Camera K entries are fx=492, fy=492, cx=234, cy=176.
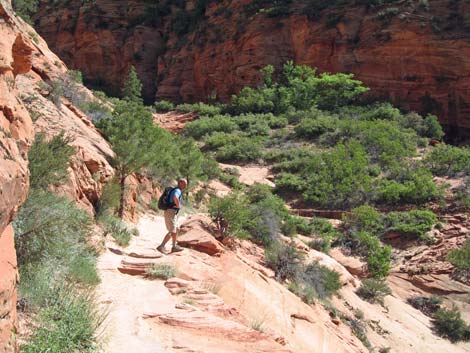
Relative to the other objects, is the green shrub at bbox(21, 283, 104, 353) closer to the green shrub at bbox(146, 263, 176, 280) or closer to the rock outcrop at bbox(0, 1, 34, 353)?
the rock outcrop at bbox(0, 1, 34, 353)

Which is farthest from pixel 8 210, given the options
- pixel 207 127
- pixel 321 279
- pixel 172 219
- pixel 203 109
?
pixel 203 109

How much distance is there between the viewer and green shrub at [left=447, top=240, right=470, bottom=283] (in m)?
14.2

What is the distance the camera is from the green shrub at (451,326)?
477 inches

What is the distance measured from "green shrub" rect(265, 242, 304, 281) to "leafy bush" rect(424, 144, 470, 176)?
1263 centimetres

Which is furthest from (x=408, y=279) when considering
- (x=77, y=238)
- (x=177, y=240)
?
(x=77, y=238)

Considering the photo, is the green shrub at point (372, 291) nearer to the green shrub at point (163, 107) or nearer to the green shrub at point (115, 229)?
the green shrub at point (115, 229)

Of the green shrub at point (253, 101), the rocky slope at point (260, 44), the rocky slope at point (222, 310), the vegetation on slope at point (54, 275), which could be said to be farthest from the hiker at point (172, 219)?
the rocky slope at point (260, 44)

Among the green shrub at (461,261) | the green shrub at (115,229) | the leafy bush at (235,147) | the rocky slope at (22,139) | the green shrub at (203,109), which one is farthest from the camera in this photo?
the green shrub at (203,109)

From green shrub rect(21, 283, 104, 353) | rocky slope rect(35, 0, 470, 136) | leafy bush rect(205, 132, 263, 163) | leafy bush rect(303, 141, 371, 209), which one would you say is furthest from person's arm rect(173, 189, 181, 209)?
rocky slope rect(35, 0, 470, 136)

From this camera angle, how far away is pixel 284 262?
1021 centimetres

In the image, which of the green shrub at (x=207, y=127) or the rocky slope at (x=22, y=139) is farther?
the green shrub at (x=207, y=127)

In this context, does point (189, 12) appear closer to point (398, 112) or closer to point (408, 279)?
point (398, 112)

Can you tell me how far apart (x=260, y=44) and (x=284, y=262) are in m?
28.4

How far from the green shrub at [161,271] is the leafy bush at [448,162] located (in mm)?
17068
